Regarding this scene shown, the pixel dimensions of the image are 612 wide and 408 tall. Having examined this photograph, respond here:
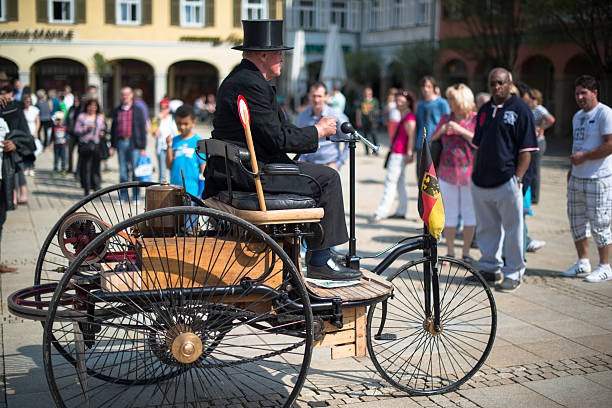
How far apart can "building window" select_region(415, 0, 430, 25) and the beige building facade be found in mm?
9176

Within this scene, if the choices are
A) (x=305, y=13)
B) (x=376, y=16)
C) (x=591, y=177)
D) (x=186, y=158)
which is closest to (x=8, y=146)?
(x=186, y=158)

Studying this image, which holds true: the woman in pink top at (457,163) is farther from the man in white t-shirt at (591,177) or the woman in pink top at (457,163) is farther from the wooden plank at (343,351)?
the wooden plank at (343,351)

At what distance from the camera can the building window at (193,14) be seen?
43.2 m

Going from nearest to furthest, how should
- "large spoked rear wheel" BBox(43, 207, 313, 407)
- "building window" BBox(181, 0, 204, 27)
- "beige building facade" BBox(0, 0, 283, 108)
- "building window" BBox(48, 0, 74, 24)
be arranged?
"large spoked rear wheel" BBox(43, 207, 313, 407) → "building window" BBox(48, 0, 74, 24) → "beige building facade" BBox(0, 0, 283, 108) → "building window" BBox(181, 0, 204, 27)

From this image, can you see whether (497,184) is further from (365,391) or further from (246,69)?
(246,69)

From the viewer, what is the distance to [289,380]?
16.4ft

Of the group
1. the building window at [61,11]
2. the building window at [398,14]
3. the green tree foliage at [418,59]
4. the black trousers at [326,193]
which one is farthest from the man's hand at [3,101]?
the building window at [398,14]

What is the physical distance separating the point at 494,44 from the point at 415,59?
8.09 metres

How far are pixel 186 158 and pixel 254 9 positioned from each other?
38.1 metres

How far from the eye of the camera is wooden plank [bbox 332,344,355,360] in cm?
438

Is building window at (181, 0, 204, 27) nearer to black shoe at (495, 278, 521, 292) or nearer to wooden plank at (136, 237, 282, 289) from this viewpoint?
black shoe at (495, 278, 521, 292)

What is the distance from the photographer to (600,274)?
25.4 feet

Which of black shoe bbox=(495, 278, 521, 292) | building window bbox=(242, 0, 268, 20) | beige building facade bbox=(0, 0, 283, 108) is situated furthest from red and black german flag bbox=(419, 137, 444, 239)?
building window bbox=(242, 0, 268, 20)

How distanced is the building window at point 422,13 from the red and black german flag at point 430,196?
37.6 metres
